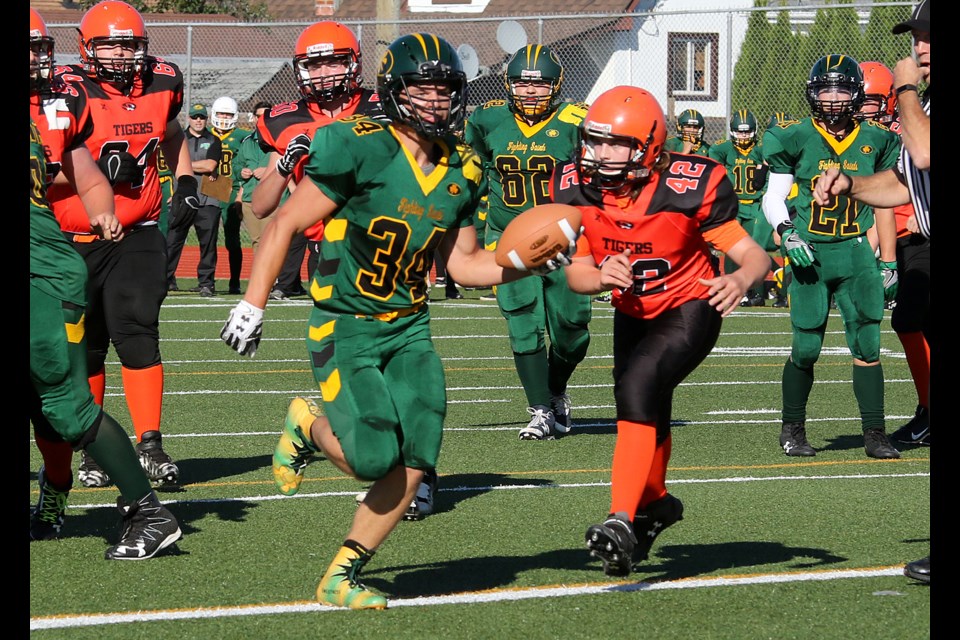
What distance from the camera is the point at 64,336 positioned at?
17.2ft

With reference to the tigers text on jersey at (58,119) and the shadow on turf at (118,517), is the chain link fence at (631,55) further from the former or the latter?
the tigers text on jersey at (58,119)

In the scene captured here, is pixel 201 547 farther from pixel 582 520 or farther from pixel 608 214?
pixel 608 214

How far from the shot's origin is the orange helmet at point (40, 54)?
5.77 meters

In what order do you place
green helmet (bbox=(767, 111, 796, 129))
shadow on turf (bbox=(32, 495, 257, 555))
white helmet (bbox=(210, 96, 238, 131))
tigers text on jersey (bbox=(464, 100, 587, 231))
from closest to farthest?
shadow on turf (bbox=(32, 495, 257, 555)) < green helmet (bbox=(767, 111, 796, 129)) < tigers text on jersey (bbox=(464, 100, 587, 231)) < white helmet (bbox=(210, 96, 238, 131))

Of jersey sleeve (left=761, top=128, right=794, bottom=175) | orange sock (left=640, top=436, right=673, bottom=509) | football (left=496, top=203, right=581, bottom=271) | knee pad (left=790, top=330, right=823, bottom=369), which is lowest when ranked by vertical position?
orange sock (left=640, top=436, right=673, bottom=509)

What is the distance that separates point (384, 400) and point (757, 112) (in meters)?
16.9

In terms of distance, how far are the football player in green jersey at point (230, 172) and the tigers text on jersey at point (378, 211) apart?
11909 millimetres

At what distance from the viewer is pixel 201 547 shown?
5820mm

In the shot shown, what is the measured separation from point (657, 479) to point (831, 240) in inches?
124

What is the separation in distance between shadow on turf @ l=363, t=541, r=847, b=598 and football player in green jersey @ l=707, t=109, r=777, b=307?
35.7ft

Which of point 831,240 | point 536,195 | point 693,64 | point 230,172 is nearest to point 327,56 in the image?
point 536,195

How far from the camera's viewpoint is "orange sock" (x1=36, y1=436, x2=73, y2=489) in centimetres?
583

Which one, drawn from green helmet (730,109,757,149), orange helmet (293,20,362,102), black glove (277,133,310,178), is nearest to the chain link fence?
green helmet (730,109,757,149)

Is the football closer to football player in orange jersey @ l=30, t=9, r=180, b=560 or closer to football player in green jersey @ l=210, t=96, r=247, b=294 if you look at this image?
football player in orange jersey @ l=30, t=9, r=180, b=560
